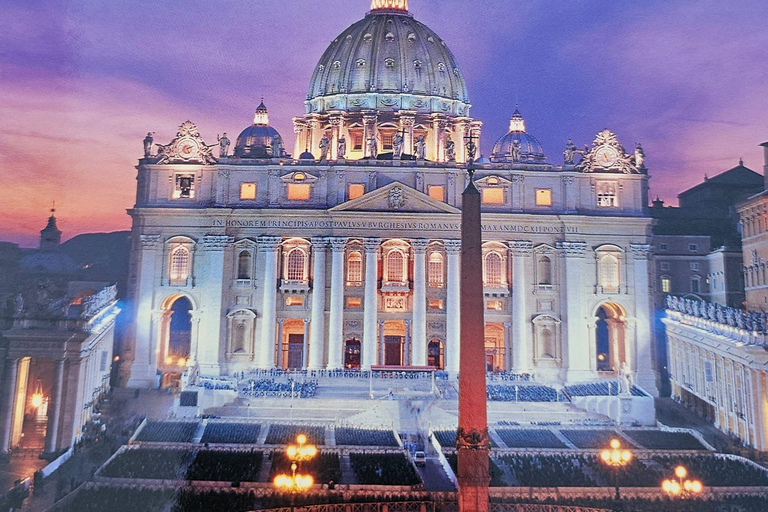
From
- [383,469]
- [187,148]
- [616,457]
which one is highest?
[187,148]

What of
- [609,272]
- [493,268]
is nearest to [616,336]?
[609,272]

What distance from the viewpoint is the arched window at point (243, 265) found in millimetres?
48750

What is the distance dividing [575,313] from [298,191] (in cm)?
2288

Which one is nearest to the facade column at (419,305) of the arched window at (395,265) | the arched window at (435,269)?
the arched window at (435,269)

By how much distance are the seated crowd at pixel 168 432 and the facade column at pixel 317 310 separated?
14.4 meters

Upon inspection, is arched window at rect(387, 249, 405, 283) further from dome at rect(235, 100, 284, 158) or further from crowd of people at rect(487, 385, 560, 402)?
dome at rect(235, 100, 284, 158)

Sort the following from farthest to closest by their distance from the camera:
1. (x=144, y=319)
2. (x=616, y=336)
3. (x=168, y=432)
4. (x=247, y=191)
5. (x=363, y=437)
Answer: (x=616, y=336)
(x=247, y=191)
(x=144, y=319)
(x=363, y=437)
(x=168, y=432)

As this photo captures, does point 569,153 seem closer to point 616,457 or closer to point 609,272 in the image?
point 609,272

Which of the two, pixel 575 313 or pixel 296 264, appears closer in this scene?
pixel 575 313

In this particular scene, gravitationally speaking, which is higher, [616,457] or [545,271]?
[545,271]

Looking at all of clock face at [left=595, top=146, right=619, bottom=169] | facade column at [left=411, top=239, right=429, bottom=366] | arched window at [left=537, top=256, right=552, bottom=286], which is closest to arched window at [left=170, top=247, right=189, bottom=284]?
facade column at [left=411, top=239, right=429, bottom=366]

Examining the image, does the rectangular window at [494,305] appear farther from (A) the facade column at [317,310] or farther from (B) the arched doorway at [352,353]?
(A) the facade column at [317,310]

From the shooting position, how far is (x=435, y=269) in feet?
162

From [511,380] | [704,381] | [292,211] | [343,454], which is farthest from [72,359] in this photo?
[704,381]
